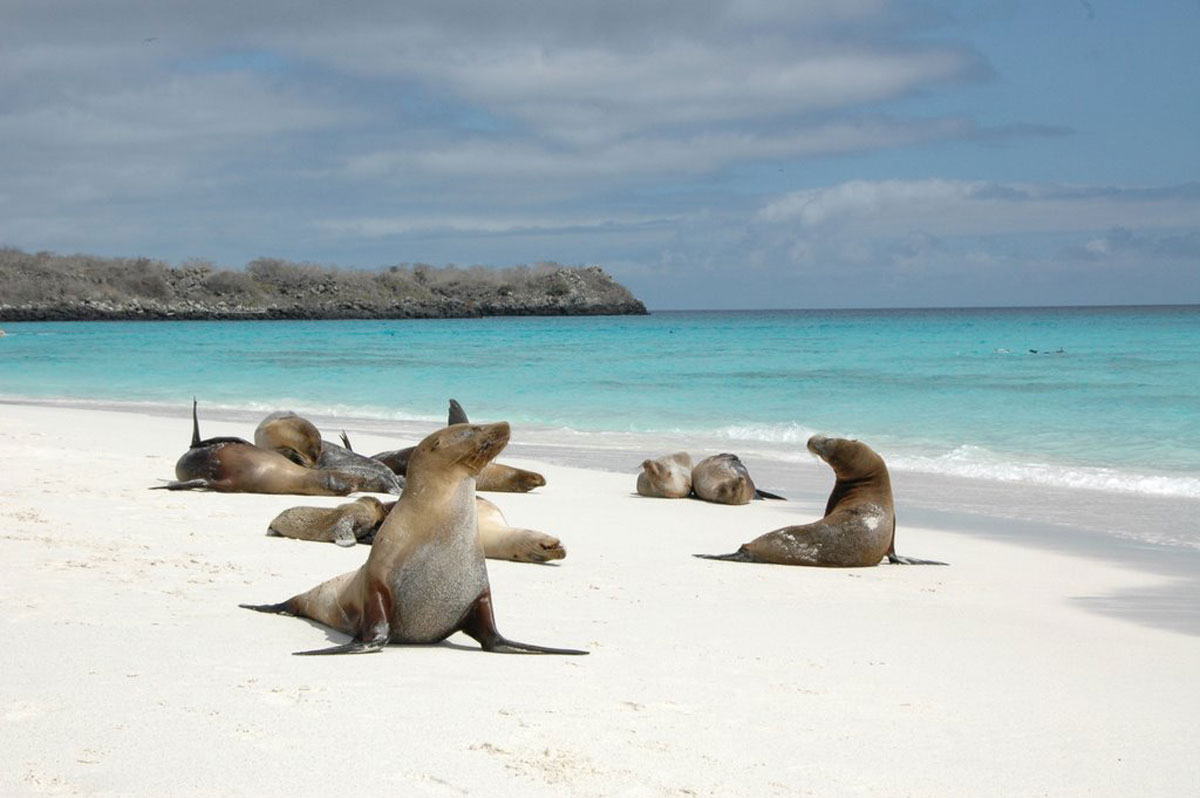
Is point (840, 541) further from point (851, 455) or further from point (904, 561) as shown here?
point (851, 455)

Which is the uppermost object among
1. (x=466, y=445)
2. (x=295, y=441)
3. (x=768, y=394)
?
(x=466, y=445)

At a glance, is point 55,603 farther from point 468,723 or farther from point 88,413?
point 88,413

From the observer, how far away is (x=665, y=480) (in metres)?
10.9

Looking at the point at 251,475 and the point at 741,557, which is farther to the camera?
the point at 251,475

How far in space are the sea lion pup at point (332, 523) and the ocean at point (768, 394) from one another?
550 centimetres

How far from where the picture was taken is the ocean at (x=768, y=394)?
1479 cm

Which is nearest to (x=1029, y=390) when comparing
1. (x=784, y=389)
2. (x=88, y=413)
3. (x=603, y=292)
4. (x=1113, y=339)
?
(x=784, y=389)

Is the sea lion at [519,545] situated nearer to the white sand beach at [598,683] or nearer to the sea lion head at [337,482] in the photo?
the white sand beach at [598,683]

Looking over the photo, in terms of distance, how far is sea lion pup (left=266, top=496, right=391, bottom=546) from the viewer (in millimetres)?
7594

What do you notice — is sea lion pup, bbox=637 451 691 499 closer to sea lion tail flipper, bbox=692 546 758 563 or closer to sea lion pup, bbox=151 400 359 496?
sea lion pup, bbox=151 400 359 496

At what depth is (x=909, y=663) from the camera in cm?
503

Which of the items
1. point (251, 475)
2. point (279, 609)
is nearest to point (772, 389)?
point (251, 475)

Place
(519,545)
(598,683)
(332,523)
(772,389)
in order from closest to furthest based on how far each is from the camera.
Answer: (598,683) → (519,545) → (332,523) → (772,389)

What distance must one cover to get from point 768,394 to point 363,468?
56.8 feet
